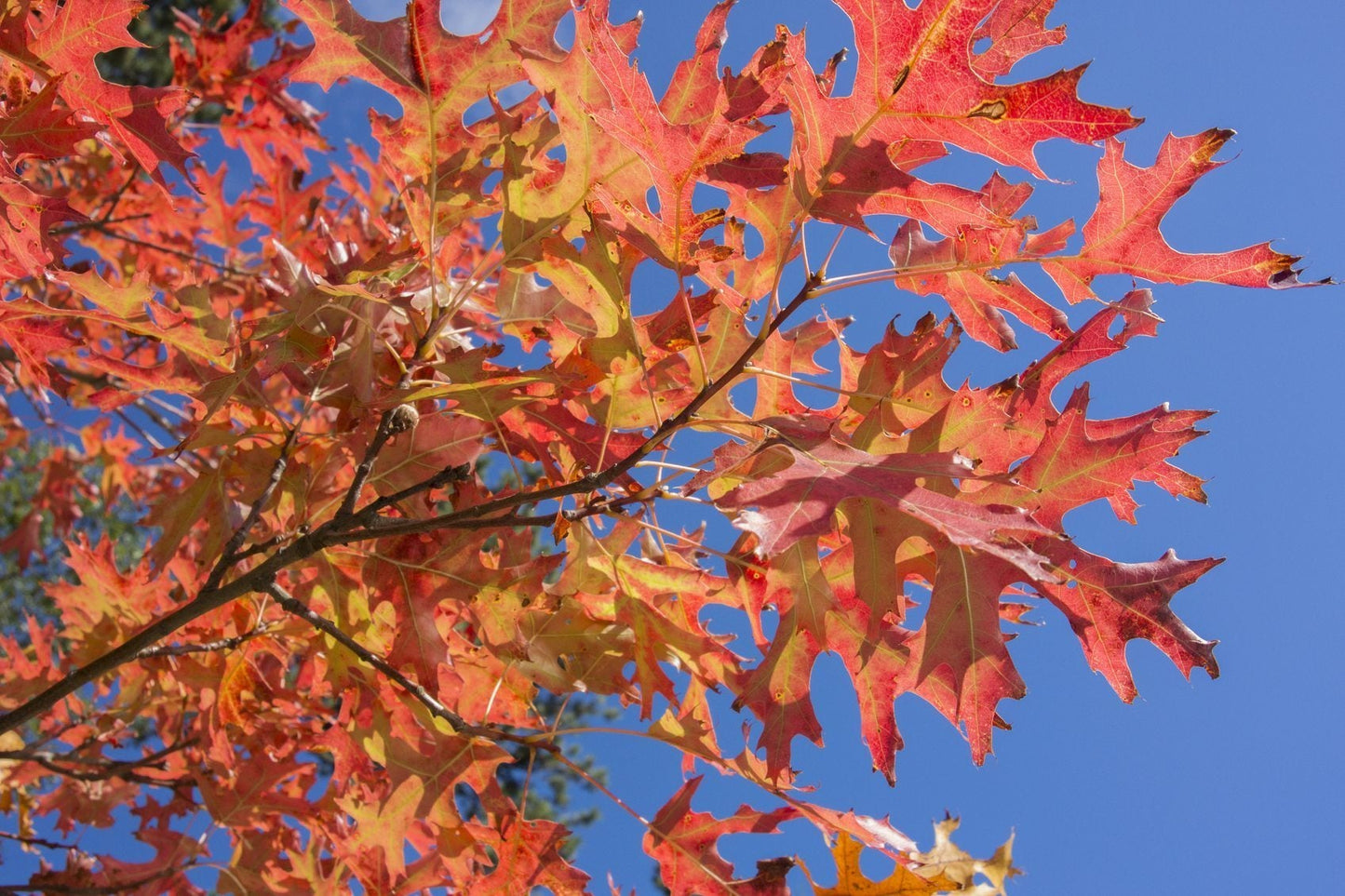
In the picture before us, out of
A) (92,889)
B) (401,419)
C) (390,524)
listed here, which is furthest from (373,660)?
(92,889)

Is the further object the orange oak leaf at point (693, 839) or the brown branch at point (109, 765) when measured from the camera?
the brown branch at point (109, 765)

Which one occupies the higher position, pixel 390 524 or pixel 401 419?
pixel 401 419

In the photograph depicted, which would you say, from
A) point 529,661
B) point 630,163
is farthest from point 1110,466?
point 529,661

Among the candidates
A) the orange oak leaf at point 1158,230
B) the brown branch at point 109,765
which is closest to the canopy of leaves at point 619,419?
the orange oak leaf at point 1158,230

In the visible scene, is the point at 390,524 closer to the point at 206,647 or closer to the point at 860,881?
the point at 206,647

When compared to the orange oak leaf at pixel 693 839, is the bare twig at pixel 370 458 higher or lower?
higher

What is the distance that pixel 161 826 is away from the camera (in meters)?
2.67

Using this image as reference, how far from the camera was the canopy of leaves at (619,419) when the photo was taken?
111cm

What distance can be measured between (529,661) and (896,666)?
0.60 m

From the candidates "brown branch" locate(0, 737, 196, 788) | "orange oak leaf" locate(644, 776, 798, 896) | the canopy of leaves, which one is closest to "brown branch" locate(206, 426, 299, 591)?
the canopy of leaves

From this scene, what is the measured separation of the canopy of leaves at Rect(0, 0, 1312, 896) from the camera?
1114 millimetres

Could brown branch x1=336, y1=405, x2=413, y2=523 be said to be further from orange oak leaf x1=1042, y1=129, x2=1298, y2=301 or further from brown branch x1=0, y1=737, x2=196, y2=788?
brown branch x1=0, y1=737, x2=196, y2=788

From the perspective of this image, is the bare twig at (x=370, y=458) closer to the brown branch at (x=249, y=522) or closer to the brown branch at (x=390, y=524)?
the brown branch at (x=390, y=524)

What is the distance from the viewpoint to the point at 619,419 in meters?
1.47
